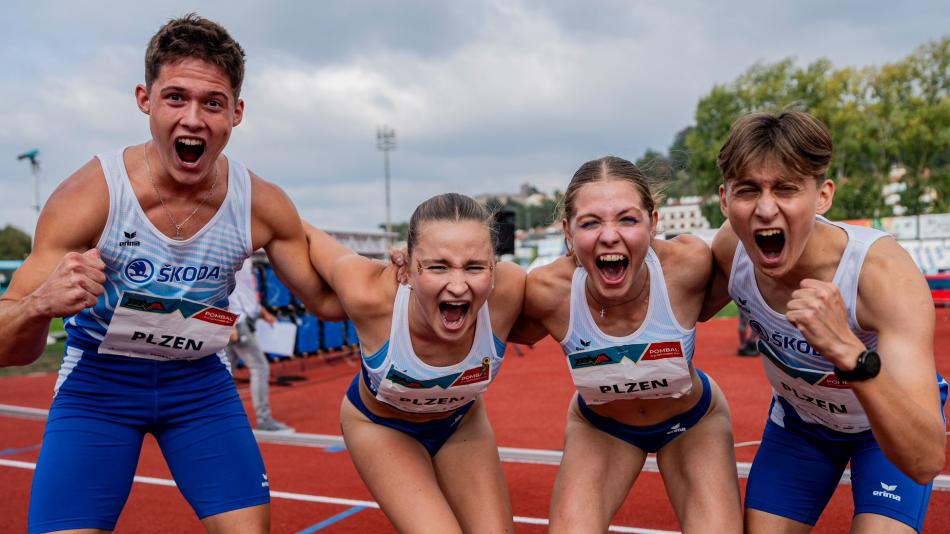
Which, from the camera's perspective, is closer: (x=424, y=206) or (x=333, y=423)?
(x=424, y=206)

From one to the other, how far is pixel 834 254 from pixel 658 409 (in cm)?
102

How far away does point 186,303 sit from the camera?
2938 millimetres

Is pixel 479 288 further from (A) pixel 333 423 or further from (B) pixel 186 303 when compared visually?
(A) pixel 333 423

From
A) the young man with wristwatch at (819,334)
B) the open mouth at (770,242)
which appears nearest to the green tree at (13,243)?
the young man with wristwatch at (819,334)

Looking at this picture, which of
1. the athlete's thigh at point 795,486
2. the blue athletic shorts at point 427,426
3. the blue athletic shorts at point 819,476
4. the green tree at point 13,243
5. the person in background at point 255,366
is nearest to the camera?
the blue athletic shorts at point 819,476

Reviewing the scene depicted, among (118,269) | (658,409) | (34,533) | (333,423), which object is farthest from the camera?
(333,423)

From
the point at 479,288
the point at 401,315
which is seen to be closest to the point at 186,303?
the point at 401,315

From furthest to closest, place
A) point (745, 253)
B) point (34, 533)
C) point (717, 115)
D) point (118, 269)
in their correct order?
point (717, 115) → point (745, 253) → point (118, 269) → point (34, 533)

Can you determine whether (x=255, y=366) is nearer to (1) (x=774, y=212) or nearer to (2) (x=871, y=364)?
(1) (x=774, y=212)

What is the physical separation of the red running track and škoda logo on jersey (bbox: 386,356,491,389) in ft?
7.71

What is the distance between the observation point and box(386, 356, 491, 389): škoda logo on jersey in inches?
122

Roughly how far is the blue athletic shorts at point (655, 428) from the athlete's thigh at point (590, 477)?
0.03 metres

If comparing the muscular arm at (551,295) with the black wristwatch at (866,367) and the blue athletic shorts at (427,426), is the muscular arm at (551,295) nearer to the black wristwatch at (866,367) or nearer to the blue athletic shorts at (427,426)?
the blue athletic shorts at (427,426)

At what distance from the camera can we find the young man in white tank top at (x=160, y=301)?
9.18 feet
